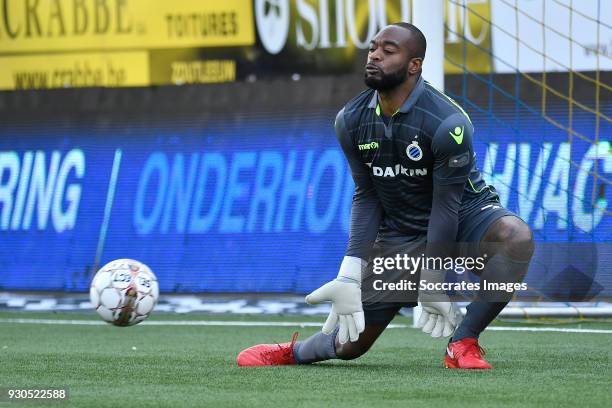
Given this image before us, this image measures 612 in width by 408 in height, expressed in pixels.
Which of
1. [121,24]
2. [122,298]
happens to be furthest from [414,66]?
[121,24]

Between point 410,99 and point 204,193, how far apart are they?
16.5 ft

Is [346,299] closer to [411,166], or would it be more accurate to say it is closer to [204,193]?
[411,166]

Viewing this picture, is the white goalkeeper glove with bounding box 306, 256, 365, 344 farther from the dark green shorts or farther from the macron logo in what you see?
the macron logo

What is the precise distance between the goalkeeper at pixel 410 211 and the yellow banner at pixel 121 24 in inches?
256

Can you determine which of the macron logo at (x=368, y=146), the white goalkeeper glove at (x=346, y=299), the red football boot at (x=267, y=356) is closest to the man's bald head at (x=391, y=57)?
the macron logo at (x=368, y=146)

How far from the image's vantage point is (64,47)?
12.6m

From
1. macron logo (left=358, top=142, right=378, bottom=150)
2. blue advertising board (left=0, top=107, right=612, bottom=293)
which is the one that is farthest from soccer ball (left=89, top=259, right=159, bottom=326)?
blue advertising board (left=0, top=107, right=612, bottom=293)

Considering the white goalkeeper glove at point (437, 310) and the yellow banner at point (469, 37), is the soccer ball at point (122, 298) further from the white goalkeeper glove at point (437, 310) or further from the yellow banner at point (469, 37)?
the yellow banner at point (469, 37)

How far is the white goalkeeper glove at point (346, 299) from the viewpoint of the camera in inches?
220

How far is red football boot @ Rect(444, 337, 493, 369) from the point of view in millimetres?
5635

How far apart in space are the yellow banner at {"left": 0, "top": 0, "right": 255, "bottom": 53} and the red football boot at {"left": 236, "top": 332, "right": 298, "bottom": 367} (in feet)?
21.1

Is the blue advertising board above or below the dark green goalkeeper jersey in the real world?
below

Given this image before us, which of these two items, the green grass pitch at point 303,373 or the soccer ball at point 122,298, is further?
the soccer ball at point 122,298

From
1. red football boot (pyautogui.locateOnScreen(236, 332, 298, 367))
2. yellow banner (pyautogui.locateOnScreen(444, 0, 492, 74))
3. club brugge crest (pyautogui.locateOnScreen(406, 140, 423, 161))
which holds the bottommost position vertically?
red football boot (pyautogui.locateOnScreen(236, 332, 298, 367))
